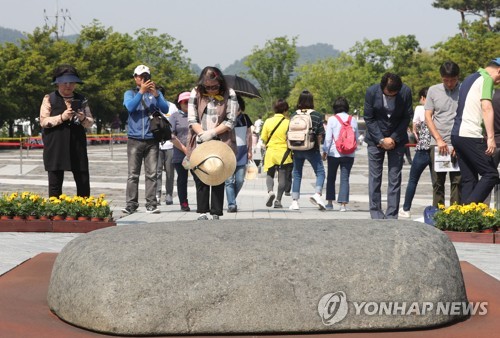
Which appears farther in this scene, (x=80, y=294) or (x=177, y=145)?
(x=177, y=145)

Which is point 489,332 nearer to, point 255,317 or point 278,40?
point 255,317

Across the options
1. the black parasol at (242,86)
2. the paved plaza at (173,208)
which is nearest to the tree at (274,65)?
the paved plaza at (173,208)

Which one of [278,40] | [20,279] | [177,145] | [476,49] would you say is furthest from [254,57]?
[20,279]

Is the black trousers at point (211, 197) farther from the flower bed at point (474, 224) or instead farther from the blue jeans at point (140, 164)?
the blue jeans at point (140, 164)

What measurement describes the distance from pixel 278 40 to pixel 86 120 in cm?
7440

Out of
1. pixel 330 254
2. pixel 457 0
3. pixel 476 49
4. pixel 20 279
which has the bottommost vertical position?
→ pixel 20 279

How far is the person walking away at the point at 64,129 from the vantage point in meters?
10.2

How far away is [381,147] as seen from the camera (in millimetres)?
10336

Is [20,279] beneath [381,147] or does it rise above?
beneath

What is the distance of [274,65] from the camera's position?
85375 mm

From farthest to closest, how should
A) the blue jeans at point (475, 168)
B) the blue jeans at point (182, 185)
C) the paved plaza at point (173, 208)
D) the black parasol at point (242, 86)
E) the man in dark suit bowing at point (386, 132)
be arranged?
the black parasol at point (242, 86) → the blue jeans at point (182, 185) → the man in dark suit bowing at point (386, 132) → the blue jeans at point (475, 168) → the paved plaza at point (173, 208)

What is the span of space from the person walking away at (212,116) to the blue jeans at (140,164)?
253cm

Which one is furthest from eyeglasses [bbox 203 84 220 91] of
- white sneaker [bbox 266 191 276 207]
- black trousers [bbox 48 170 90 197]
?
white sneaker [bbox 266 191 276 207]

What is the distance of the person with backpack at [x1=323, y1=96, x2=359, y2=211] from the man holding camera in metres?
2.65
